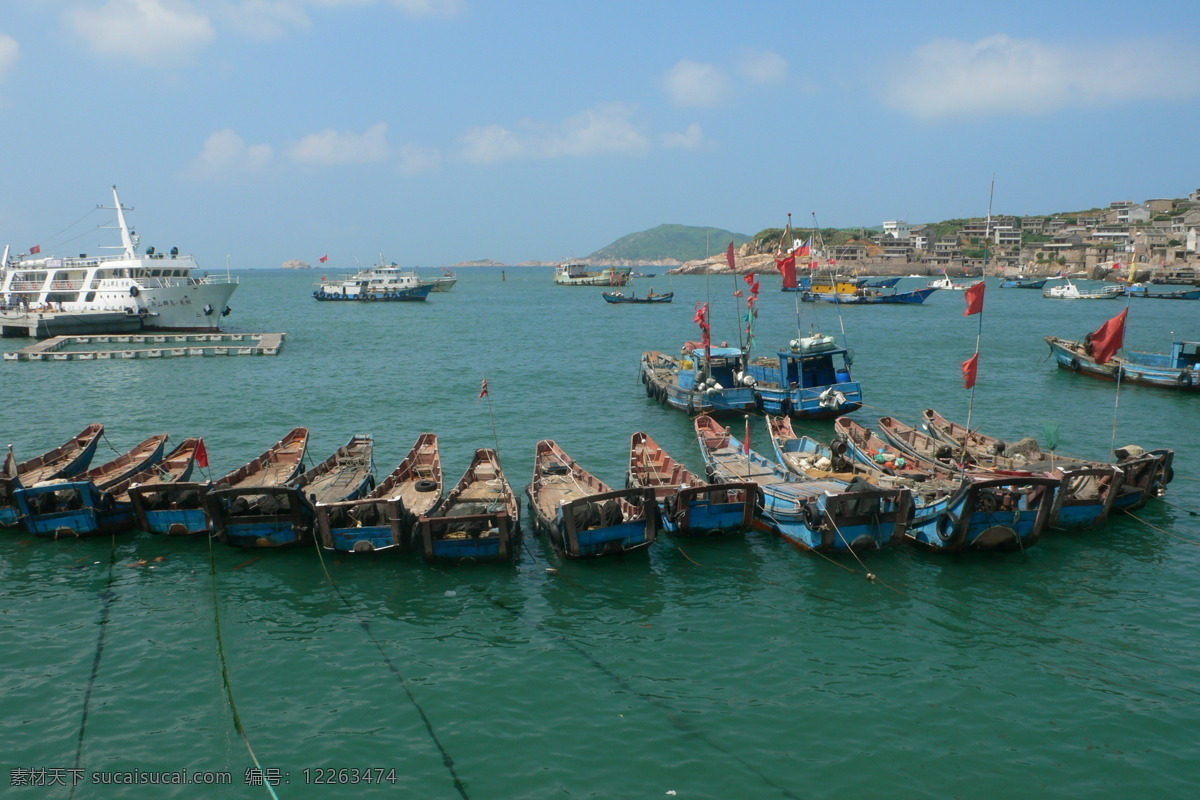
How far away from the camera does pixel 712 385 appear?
34.2 m

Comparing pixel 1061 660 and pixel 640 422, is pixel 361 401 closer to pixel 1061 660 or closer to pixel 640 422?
pixel 640 422

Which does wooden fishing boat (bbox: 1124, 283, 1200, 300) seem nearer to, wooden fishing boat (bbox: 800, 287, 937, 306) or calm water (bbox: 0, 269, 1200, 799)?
wooden fishing boat (bbox: 800, 287, 937, 306)

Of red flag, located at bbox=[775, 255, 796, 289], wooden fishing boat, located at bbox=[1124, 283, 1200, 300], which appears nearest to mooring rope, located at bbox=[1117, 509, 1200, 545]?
red flag, located at bbox=[775, 255, 796, 289]

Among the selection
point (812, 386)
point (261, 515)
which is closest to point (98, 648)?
point (261, 515)

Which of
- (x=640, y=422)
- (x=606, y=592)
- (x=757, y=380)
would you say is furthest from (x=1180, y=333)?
(x=606, y=592)

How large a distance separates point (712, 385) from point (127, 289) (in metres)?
54.5

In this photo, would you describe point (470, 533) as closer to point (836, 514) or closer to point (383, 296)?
point (836, 514)

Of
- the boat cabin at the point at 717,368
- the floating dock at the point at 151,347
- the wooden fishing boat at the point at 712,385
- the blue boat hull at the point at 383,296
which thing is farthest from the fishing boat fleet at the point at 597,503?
the blue boat hull at the point at 383,296

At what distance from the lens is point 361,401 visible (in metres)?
40.4

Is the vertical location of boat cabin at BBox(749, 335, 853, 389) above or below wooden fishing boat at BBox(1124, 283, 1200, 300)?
below

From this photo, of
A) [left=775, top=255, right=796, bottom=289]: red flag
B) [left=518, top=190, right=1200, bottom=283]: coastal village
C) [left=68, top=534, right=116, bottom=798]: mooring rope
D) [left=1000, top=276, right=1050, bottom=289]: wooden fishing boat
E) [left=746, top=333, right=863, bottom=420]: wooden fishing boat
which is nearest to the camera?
[left=68, top=534, right=116, bottom=798]: mooring rope

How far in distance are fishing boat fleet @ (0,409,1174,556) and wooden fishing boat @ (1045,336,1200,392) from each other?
19.7 metres

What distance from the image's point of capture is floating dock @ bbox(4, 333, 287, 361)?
53.7m

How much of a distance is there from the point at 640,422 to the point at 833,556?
16743 millimetres
